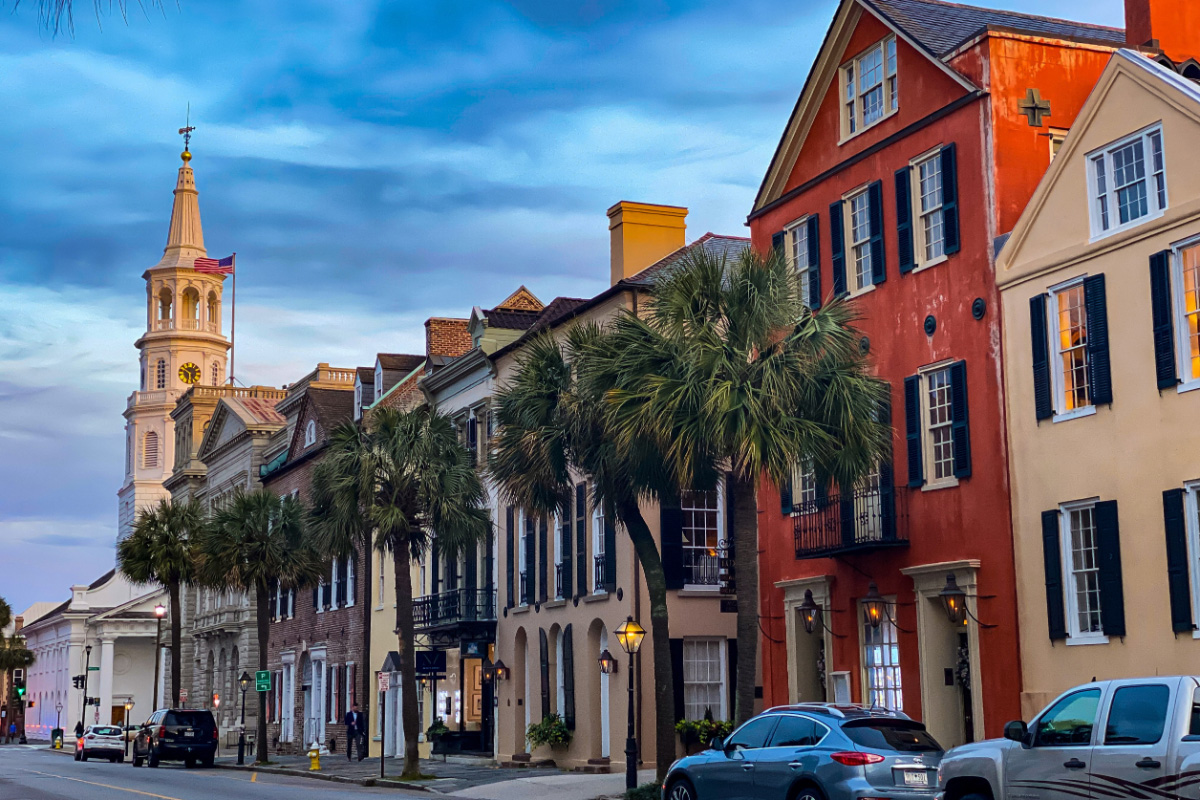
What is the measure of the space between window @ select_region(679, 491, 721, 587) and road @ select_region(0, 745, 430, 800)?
8.13 metres

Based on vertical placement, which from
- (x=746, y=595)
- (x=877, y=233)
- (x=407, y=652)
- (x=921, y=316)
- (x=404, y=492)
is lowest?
(x=407, y=652)

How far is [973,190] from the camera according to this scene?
2498cm

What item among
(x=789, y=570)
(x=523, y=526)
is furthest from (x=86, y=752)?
(x=789, y=570)

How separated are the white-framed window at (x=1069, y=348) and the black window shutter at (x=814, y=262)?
22.0 feet

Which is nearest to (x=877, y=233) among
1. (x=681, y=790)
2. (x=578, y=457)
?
(x=578, y=457)

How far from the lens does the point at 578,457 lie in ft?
85.7

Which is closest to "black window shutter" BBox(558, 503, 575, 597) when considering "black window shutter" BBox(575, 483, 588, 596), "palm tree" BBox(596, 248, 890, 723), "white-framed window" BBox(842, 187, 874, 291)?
"black window shutter" BBox(575, 483, 588, 596)

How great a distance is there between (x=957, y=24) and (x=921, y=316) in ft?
20.2

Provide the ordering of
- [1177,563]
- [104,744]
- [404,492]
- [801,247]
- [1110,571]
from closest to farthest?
1. [1177,563]
2. [1110,571]
3. [801,247]
4. [404,492]
5. [104,744]

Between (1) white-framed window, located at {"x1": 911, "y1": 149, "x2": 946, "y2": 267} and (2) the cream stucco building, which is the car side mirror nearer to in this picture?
(2) the cream stucco building

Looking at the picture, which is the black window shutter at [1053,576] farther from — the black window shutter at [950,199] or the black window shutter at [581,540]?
the black window shutter at [581,540]

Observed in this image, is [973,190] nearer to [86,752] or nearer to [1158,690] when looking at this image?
[1158,690]

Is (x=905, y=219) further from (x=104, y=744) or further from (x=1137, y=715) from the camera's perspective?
(x=104, y=744)

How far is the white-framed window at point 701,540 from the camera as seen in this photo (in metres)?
34.4
